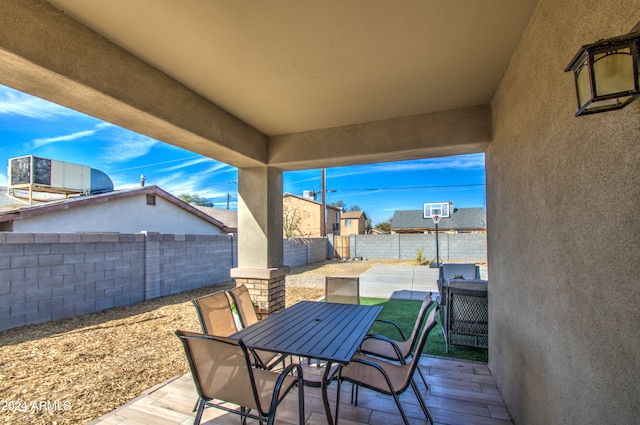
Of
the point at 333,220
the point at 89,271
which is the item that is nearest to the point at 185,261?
the point at 89,271

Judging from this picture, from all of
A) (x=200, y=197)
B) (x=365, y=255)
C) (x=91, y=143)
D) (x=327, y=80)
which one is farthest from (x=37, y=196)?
(x=200, y=197)

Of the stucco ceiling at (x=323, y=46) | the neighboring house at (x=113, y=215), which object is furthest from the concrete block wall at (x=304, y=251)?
the stucco ceiling at (x=323, y=46)

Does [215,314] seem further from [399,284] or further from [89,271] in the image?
[399,284]

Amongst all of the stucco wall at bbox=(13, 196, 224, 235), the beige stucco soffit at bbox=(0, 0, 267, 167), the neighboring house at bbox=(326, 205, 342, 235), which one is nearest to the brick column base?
the beige stucco soffit at bbox=(0, 0, 267, 167)

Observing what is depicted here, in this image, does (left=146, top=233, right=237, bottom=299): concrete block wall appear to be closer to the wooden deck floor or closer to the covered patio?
the wooden deck floor

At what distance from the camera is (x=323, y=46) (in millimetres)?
2242

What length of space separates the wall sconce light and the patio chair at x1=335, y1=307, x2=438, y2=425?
177 cm

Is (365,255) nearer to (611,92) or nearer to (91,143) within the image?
(91,143)

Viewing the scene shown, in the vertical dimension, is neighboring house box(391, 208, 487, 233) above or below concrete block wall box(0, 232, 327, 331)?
above

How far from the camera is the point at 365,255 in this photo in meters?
18.9

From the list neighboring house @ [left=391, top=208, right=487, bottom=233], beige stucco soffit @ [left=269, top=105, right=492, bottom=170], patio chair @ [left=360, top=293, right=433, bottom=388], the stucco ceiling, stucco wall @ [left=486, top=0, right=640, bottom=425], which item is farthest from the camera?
neighboring house @ [left=391, top=208, right=487, bottom=233]

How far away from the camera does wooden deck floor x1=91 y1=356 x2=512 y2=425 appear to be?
2.50 meters

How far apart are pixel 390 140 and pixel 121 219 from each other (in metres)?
10.5

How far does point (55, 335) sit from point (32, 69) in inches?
183
